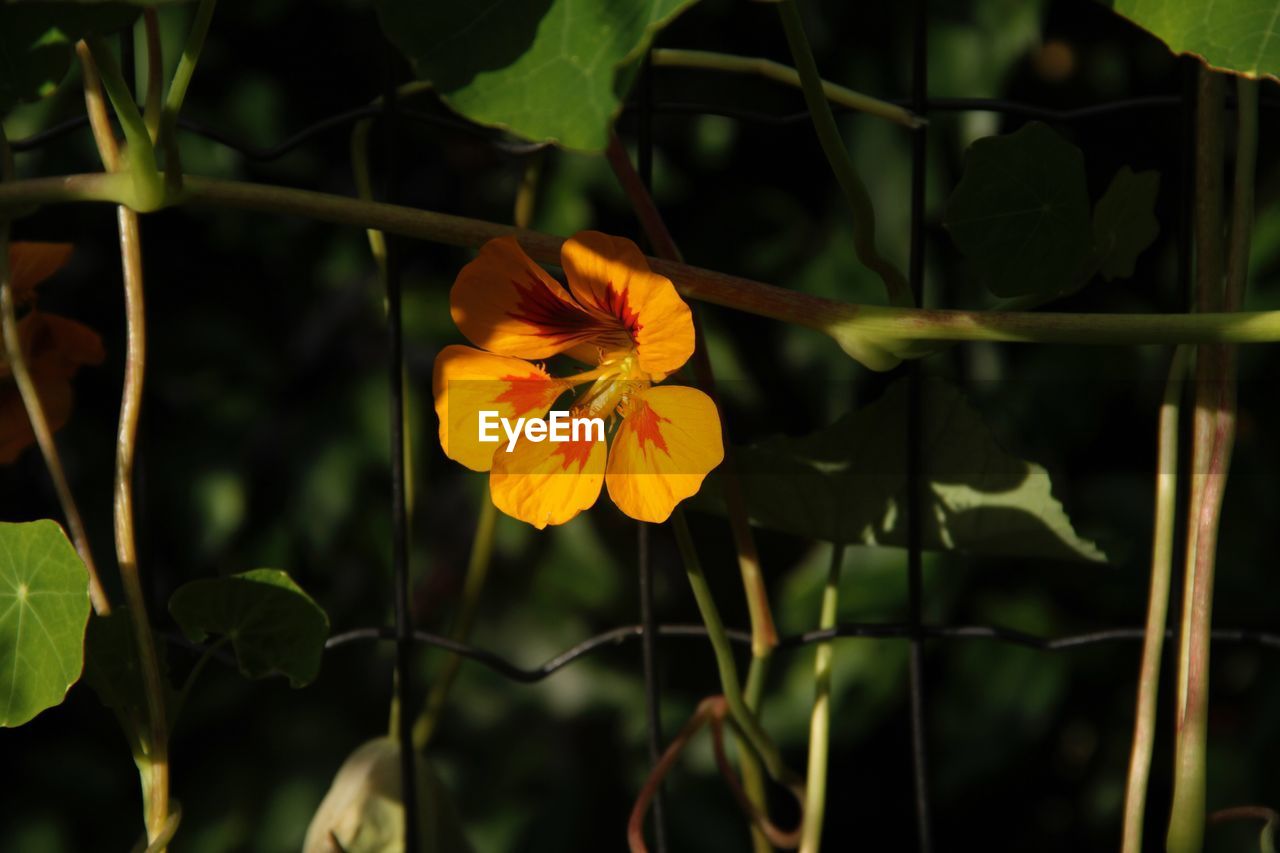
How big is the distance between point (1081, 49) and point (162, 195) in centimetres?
110

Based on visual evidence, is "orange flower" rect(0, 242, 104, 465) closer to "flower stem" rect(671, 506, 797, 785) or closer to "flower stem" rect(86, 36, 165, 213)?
"flower stem" rect(86, 36, 165, 213)

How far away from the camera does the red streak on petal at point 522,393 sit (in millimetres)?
498

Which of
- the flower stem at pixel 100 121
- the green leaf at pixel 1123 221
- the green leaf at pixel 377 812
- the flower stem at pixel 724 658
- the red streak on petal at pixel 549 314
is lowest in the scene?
the green leaf at pixel 377 812

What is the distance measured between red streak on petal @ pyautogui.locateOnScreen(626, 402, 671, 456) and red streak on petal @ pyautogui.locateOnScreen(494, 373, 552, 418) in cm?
4

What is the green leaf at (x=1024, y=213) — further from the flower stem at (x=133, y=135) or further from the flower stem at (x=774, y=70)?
the flower stem at (x=133, y=135)

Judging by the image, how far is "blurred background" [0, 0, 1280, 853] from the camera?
128 centimetres

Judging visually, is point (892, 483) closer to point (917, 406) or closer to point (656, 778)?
point (917, 406)

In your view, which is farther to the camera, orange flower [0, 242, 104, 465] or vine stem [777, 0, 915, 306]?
orange flower [0, 242, 104, 465]

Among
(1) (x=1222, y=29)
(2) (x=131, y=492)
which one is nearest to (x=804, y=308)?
(1) (x=1222, y=29)

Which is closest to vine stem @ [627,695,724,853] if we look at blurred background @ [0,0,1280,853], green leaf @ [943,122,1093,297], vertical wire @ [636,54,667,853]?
vertical wire @ [636,54,667,853]

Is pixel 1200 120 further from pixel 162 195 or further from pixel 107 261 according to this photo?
pixel 107 261

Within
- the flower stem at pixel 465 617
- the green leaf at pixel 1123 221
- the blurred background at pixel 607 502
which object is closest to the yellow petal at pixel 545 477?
the flower stem at pixel 465 617

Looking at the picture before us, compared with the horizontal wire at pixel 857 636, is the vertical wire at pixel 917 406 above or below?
above

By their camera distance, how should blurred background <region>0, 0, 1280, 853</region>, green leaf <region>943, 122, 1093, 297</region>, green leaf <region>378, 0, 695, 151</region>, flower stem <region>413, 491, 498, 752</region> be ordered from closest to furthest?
1. green leaf <region>378, 0, 695, 151</region>
2. green leaf <region>943, 122, 1093, 297</region>
3. flower stem <region>413, 491, 498, 752</region>
4. blurred background <region>0, 0, 1280, 853</region>
